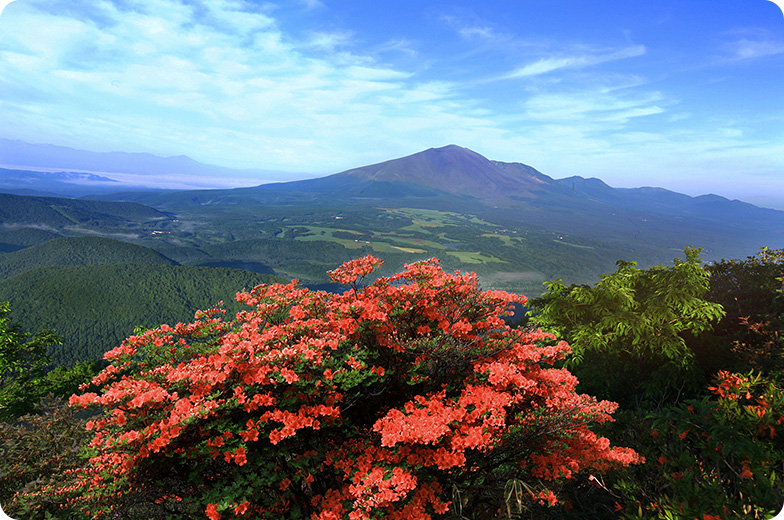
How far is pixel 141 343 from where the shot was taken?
575 centimetres

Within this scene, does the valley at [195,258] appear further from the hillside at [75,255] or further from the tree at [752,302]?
the tree at [752,302]

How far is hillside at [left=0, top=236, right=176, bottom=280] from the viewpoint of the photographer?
316 ft

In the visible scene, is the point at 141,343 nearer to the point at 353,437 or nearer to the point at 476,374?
the point at 353,437

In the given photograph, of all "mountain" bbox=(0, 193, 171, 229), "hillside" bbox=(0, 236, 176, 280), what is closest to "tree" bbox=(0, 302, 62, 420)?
"hillside" bbox=(0, 236, 176, 280)

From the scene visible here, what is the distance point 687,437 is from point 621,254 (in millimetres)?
191790

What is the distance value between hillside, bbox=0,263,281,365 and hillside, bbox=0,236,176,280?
2460 centimetres

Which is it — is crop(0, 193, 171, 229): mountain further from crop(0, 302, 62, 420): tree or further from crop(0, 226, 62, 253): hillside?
crop(0, 302, 62, 420): tree

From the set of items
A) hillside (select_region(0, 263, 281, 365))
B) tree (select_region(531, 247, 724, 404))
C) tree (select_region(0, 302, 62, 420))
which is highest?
tree (select_region(531, 247, 724, 404))

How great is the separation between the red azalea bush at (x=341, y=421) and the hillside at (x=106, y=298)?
60.2 metres

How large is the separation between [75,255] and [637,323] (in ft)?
442

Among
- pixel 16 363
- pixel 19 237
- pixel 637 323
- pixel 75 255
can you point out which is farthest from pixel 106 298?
pixel 19 237

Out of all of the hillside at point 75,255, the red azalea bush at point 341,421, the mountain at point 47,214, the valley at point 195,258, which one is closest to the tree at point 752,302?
the red azalea bush at point 341,421

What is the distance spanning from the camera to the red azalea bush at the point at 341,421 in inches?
169

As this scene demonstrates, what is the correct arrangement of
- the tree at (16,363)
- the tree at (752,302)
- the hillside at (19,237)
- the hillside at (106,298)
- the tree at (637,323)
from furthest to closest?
the hillside at (19,237) → the hillside at (106,298) → the tree at (16,363) → the tree at (637,323) → the tree at (752,302)
